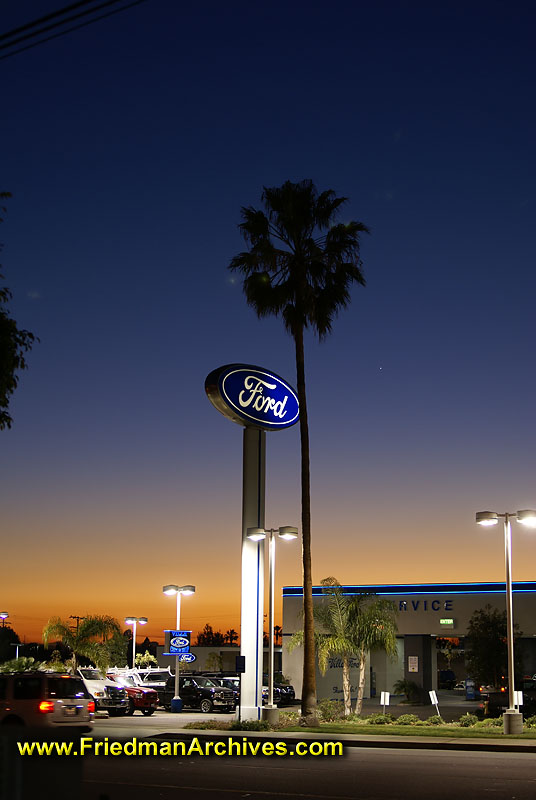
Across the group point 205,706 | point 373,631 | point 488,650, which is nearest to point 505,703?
point 373,631

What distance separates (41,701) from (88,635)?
111 feet

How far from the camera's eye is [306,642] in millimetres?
28312

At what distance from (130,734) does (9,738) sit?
21295 millimetres

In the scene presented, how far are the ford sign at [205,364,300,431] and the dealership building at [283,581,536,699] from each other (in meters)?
17.8

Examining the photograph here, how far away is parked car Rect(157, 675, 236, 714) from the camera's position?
3794 cm

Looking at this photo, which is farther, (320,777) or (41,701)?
(41,701)

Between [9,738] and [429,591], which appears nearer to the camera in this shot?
[9,738]

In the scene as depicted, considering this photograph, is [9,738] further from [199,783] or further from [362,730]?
[362,730]

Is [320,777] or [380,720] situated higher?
[320,777]

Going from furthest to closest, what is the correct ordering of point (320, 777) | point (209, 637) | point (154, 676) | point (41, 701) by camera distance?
point (209, 637)
point (154, 676)
point (41, 701)
point (320, 777)

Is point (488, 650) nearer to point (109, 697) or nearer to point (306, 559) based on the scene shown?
point (306, 559)

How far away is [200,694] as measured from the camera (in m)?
38.4

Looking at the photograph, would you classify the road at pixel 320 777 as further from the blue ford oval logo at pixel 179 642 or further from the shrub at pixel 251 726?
the blue ford oval logo at pixel 179 642

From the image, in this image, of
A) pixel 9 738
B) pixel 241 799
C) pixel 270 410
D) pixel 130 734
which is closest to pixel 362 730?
pixel 130 734
